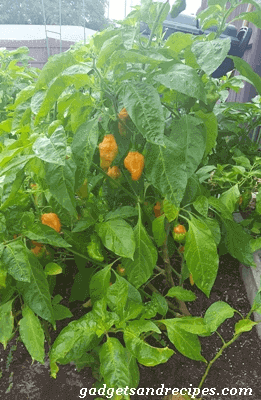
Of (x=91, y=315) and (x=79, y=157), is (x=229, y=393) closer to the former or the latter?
(x=91, y=315)

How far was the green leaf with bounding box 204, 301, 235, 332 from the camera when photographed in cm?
83

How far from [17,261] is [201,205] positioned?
0.48 metres

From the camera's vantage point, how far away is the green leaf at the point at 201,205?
2.89ft

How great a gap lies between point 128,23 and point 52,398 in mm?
999

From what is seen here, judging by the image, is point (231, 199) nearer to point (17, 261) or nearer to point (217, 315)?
point (217, 315)

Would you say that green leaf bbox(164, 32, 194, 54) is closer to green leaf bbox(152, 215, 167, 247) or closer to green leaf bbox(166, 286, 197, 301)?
green leaf bbox(152, 215, 167, 247)

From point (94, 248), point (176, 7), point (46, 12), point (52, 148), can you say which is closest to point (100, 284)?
point (94, 248)

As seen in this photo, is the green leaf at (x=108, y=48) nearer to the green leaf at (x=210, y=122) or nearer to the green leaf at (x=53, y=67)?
the green leaf at (x=53, y=67)

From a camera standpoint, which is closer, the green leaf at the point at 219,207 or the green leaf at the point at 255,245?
the green leaf at the point at 219,207

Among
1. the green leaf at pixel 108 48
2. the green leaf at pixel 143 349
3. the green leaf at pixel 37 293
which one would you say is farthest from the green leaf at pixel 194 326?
the green leaf at pixel 108 48

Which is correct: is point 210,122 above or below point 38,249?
above

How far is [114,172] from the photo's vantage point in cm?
87

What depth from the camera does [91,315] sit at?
2.65 ft

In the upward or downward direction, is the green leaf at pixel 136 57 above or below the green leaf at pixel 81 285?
above
